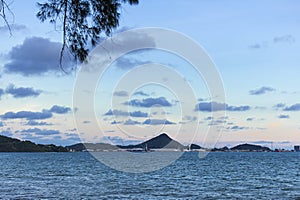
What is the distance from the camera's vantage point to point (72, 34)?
12.2 meters

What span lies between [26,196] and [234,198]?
48.6 ft

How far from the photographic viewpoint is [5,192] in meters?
35.7

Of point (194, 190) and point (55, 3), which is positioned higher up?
point (55, 3)

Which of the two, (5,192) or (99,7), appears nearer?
(99,7)

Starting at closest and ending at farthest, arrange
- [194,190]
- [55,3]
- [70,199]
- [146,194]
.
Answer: [55,3]
[70,199]
[146,194]
[194,190]

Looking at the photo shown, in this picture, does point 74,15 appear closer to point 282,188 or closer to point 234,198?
point 234,198

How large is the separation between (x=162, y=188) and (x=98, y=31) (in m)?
29.3

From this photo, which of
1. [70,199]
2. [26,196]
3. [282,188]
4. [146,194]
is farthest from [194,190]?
[26,196]

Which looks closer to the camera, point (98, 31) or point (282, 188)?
point (98, 31)

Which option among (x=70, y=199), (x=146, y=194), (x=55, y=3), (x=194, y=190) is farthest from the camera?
(x=194, y=190)

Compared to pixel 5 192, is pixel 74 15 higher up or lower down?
higher up

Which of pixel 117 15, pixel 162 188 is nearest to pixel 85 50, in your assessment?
pixel 117 15

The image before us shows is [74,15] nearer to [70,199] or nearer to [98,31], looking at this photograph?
[98,31]

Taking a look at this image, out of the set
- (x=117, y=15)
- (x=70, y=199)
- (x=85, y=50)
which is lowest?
(x=70, y=199)
